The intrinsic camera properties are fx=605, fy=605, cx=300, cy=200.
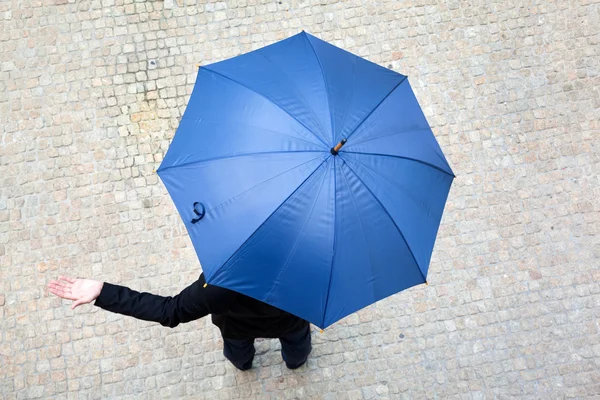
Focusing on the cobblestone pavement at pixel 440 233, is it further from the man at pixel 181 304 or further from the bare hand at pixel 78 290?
the bare hand at pixel 78 290

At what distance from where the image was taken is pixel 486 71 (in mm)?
6387

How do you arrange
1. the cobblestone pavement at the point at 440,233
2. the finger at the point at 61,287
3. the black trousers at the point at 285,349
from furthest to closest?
the cobblestone pavement at the point at 440,233, the black trousers at the point at 285,349, the finger at the point at 61,287

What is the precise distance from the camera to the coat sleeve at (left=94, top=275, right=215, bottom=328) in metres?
3.42

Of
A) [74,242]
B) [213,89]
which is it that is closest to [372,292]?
[213,89]

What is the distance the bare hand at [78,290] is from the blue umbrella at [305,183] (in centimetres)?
62

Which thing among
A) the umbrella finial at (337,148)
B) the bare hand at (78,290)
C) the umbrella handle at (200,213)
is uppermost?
the umbrella finial at (337,148)

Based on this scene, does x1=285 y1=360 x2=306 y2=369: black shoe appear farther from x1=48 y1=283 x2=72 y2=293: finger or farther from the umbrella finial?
the umbrella finial

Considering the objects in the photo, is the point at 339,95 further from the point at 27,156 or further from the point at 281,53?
the point at 27,156

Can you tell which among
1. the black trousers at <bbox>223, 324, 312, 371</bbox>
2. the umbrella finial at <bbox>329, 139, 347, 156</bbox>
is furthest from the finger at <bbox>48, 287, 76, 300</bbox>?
the umbrella finial at <bbox>329, 139, 347, 156</bbox>

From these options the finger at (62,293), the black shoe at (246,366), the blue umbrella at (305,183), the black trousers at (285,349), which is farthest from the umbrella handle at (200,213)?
→ the black shoe at (246,366)

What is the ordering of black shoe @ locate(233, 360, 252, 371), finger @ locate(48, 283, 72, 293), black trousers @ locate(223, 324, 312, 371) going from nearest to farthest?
finger @ locate(48, 283, 72, 293), black trousers @ locate(223, 324, 312, 371), black shoe @ locate(233, 360, 252, 371)

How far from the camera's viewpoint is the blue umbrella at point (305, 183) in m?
3.38

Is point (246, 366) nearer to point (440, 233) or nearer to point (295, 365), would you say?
point (295, 365)

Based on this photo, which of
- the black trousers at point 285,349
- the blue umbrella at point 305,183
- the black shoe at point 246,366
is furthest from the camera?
the black shoe at point 246,366
